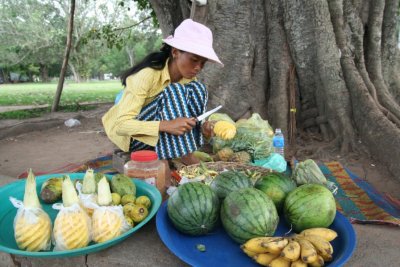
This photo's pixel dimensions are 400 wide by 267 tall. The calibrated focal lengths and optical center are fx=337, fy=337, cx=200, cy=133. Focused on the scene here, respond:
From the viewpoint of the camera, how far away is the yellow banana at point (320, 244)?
53.3 inches

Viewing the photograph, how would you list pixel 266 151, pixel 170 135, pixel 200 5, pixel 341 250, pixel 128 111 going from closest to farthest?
pixel 341 250 < pixel 128 111 < pixel 170 135 < pixel 266 151 < pixel 200 5

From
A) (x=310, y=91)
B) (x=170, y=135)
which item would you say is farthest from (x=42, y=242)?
(x=310, y=91)

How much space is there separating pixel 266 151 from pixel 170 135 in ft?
4.29

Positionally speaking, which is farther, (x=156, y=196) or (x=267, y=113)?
(x=267, y=113)

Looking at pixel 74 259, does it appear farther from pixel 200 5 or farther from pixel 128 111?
pixel 200 5

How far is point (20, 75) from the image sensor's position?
4650 cm

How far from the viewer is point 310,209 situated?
5.29 feet

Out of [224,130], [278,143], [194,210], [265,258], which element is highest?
[224,130]

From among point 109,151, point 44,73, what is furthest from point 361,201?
point 44,73

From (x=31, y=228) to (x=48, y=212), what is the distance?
0.45 m

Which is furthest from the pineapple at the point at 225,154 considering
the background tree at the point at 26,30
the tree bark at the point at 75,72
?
the tree bark at the point at 75,72

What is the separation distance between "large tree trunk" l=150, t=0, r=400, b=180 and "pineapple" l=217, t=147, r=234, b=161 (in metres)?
1.13

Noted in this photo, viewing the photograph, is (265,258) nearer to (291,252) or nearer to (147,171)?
(291,252)

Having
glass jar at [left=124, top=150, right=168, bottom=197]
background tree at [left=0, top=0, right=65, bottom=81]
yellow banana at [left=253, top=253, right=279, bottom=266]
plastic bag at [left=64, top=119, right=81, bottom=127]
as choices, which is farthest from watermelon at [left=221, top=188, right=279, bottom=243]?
background tree at [left=0, top=0, right=65, bottom=81]
